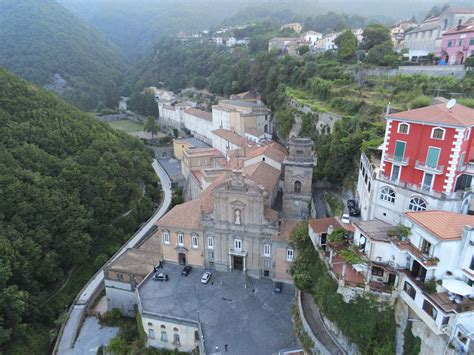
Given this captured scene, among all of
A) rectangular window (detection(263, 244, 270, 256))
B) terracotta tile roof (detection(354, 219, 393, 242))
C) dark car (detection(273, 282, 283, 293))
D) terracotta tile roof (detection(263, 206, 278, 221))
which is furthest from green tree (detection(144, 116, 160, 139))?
terracotta tile roof (detection(354, 219, 393, 242))

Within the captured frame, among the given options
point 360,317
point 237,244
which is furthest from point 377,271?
point 237,244

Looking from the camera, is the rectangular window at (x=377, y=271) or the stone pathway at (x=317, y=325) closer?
the rectangular window at (x=377, y=271)

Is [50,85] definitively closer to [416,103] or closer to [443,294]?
[416,103]

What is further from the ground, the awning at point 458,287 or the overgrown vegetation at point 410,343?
the awning at point 458,287

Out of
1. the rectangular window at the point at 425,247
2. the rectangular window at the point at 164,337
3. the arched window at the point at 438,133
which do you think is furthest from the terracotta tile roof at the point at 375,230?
the rectangular window at the point at 164,337

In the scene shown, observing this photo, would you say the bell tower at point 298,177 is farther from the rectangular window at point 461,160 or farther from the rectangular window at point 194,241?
the rectangular window at point 461,160

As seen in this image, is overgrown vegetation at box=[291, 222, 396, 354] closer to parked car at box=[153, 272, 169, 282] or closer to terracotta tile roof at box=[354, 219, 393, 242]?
terracotta tile roof at box=[354, 219, 393, 242]

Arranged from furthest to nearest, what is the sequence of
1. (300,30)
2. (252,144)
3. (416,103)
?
(300,30)
(252,144)
(416,103)

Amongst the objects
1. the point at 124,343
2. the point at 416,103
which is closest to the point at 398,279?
the point at 416,103
